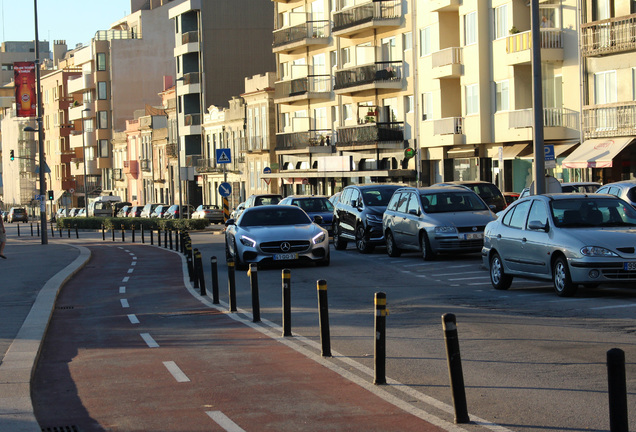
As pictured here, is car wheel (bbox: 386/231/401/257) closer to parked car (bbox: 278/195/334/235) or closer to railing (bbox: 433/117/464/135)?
parked car (bbox: 278/195/334/235)

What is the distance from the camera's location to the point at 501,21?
46.0 meters

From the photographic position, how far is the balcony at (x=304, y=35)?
2584 inches

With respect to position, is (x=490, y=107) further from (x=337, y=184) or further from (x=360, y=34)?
(x=337, y=184)

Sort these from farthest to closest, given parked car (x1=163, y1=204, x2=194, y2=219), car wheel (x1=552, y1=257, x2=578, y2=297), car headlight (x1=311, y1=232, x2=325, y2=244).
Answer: parked car (x1=163, y1=204, x2=194, y2=219) → car headlight (x1=311, y1=232, x2=325, y2=244) → car wheel (x1=552, y1=257, x2=578, y2=297)

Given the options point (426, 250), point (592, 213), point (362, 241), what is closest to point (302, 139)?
point (362, 241)

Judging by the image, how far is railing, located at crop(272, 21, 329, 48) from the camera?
65688 millimetres

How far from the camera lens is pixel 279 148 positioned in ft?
232

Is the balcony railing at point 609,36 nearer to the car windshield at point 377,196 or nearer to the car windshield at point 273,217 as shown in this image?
the car windshield at point 377,196

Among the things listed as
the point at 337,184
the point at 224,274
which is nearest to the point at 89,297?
the point at 224,274

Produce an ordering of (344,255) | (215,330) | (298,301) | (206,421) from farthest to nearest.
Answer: (344,255)
(298,301)
(215,330)
(206,421)

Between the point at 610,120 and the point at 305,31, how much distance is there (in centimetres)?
3093

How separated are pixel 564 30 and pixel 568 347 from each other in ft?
108

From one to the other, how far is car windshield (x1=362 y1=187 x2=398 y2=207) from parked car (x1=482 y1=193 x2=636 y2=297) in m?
11.6

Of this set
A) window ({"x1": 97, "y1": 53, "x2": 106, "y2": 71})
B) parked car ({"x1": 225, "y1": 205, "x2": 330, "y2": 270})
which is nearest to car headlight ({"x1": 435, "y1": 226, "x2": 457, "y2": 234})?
parked car ({"x1": 225, "y1": 205, "x2": 330, "y2": 270})
